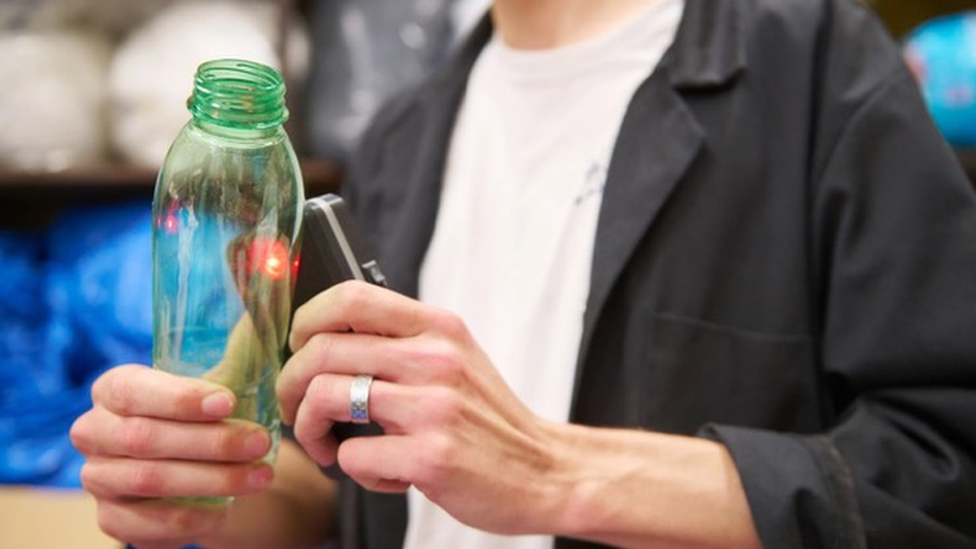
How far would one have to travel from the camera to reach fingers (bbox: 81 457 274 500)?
66 cm

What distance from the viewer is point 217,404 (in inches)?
24.5

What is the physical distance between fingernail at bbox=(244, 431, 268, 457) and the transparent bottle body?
0.6 inches

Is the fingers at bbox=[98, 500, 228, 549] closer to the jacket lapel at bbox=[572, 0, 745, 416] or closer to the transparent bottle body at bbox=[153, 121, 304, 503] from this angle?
the transparent bottle body at bbox=[153, 121, 304, 503]

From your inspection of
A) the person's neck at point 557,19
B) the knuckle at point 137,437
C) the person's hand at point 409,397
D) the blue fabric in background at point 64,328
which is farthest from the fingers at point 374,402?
the blue fabric in background at point 64,328

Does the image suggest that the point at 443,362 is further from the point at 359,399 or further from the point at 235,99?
the point at 235,99

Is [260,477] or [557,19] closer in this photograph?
[260,477]

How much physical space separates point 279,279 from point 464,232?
382mm

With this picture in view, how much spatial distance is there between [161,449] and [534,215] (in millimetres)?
438

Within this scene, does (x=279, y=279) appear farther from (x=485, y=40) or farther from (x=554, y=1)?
(x=485, y=40)

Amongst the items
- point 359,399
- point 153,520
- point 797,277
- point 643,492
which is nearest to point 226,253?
point 359,399

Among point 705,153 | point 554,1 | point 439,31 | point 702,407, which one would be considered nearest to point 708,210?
point 705,153

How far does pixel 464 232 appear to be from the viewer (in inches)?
39.9

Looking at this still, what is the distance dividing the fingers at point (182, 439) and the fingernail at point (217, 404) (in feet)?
0.08

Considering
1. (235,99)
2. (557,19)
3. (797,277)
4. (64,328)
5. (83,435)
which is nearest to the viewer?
(235,99)
